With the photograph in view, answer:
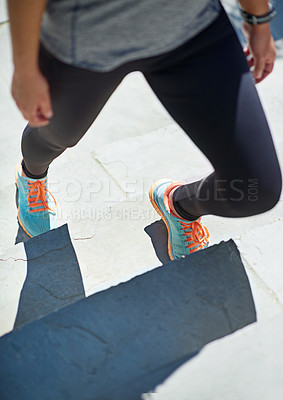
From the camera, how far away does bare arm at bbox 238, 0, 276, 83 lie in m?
1.54

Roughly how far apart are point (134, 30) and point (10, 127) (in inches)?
82.0

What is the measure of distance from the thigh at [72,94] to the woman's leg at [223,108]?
0.15 metres

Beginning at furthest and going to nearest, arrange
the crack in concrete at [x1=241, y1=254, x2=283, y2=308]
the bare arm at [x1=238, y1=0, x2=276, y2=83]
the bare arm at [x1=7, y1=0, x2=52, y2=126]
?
the crack in concrete at [x1=241, y1=254, x2=283, y2=308]
the bare arm at [x1=238, y1=0, x2=276, y2=83]
the bare arm at [x1=7, y1=0, x2=52, y2=126]

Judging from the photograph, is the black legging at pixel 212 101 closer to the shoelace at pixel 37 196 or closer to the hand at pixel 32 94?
the hand at pixel 32 94

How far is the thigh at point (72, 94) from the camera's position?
1.34 meters

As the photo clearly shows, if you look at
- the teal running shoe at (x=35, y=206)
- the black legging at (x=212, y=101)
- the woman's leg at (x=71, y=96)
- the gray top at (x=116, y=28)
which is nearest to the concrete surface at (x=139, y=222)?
the teal running shoe at (x=35, y=206)

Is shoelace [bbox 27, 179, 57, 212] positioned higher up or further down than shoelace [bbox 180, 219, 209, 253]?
higher up

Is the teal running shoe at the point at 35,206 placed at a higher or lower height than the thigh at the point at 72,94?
lower

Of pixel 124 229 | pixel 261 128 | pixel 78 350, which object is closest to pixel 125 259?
pixel 124 229

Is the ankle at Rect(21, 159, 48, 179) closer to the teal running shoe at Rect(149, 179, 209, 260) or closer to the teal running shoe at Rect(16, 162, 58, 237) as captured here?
the teal running shoe at Rect(16, 162, 58, 237)

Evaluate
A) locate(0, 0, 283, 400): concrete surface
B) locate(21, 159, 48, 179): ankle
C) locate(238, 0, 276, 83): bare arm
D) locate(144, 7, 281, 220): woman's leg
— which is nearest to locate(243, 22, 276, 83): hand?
locate(238, 0, 276, 83): bare arm

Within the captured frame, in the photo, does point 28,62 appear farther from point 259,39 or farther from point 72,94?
point 259,39

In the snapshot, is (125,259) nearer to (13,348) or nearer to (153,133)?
(13,348)

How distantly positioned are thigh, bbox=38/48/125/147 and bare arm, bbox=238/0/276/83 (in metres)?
0.46
